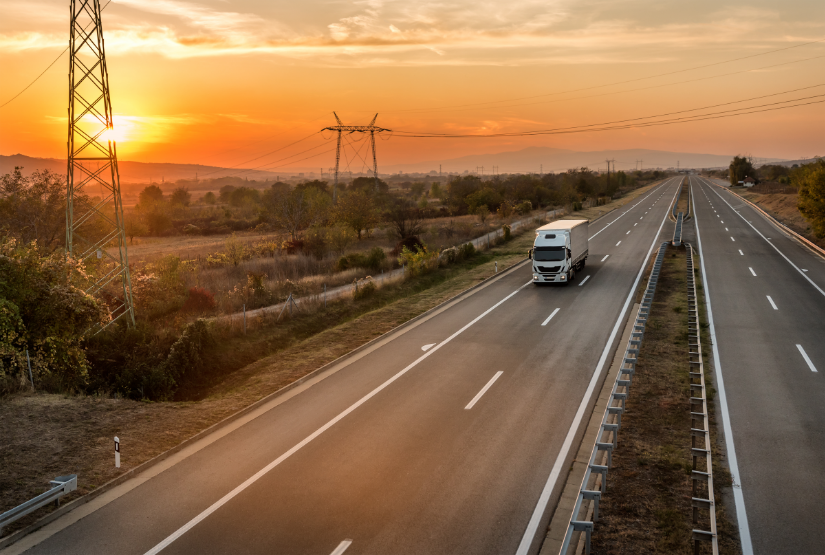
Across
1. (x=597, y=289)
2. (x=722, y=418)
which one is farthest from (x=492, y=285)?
(x=722, y=418)

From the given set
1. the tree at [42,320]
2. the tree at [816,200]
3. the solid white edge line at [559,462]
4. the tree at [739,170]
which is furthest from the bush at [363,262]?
the tree at [739,170]

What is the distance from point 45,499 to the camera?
9.42 m

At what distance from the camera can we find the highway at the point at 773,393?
30.1 feet

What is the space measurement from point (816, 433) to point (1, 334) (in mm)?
20794

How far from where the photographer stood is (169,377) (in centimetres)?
1861

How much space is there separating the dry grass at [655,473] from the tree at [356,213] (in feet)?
142

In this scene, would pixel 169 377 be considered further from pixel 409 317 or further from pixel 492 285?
pixel 492 285

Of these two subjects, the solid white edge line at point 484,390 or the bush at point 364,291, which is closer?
the solid white edge line at point 484,390

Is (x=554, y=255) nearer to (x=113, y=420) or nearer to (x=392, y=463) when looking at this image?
(x=392, y=463)

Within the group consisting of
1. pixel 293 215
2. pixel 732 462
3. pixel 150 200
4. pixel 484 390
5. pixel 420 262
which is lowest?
pixel 732 462

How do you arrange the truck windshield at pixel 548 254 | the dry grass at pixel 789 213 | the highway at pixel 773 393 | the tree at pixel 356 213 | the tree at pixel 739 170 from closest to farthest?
the highway at pixel 773 393 < the truck windshield at pixel 548 254 < the dry grass at pixel 789 213 < the tree at pixel 356 213 < the tree at pixel 739 170

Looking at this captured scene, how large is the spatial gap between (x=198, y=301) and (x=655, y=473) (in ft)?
74.4

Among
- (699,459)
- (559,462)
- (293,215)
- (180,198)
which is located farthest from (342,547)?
(180,198)

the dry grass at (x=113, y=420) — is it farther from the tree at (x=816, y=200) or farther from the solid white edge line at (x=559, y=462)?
the tree at (x=816, y=200)
